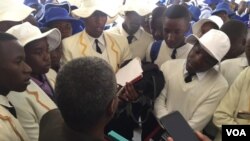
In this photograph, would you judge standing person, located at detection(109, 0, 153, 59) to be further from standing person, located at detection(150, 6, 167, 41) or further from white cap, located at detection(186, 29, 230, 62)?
white cap, located at detection(186, 29, 230, 62)

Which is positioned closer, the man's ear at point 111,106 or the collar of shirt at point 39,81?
the man's ear at point 111,106

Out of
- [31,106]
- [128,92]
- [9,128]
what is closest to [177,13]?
[128,92]

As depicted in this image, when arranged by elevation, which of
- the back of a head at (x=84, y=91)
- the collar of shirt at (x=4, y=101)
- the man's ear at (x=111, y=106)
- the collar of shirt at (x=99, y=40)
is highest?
the back of a head at (x=84, y=91)

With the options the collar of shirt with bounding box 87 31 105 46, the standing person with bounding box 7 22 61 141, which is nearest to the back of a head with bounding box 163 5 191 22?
the collar of shirt with bounding box 87 31 105 46

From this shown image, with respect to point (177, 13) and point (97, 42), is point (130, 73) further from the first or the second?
point (177, 13)

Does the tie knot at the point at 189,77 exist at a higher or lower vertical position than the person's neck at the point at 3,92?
lower

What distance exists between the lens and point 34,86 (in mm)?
1649

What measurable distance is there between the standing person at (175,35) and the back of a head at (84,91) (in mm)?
1387

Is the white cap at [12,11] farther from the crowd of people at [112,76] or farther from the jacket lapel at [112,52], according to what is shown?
the jacket lapel at [112,52]

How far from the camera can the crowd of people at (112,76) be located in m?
1.05

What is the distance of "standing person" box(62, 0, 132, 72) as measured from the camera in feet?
7.66

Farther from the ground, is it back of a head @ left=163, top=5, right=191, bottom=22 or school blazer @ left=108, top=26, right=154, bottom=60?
back of a head @ left=163, top=5, right=191, bottom=22

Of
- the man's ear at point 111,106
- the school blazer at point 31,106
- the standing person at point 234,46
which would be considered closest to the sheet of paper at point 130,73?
the school blazer at point 31,106

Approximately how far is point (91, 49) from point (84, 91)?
4.53 feet
